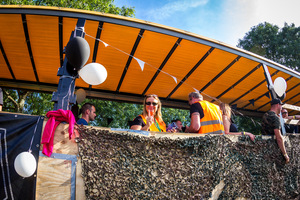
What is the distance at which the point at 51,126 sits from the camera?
3.20 metres

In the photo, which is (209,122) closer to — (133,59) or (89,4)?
(133,59)

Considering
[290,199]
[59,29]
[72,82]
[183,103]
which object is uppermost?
[59,29]

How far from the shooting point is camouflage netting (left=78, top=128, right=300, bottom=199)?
3.35 metres

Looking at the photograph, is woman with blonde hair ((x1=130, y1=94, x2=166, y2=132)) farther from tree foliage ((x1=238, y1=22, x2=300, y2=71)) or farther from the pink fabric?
tree foliage ((x1=238, y1=22, x2=300, y2=71))

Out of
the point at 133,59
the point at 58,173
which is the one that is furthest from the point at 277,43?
the point at 58,173

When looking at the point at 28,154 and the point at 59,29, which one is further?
the point at 59,29

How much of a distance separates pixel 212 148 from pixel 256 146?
1.18 m

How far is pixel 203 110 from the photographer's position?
14.6 ft

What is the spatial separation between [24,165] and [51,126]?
59cm

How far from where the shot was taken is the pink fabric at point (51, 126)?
10.3 ft

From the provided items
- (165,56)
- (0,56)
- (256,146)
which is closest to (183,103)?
(165,56)

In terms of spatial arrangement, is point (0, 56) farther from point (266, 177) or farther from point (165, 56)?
point (266, 177)

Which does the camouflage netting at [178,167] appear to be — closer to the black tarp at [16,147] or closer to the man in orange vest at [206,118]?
the man in orange vest at [206,118]

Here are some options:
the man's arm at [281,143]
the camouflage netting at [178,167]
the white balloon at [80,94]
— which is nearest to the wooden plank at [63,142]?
the camouflage netting at [178,167]
